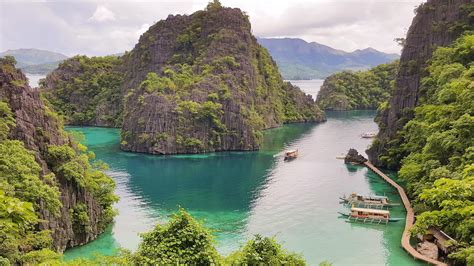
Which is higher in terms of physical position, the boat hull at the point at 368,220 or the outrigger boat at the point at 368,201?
the outrigger boat at the point at 368,201

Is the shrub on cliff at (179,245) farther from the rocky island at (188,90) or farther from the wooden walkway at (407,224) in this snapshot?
the rocky island at (188,90)

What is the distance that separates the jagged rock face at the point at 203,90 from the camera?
78.8 meters

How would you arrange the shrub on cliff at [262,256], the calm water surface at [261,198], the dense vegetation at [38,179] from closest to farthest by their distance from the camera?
1. the shrub on cliff at [262,256]
2. the dense vegetation at [38,179]
3. the calm water surface at [261,198]

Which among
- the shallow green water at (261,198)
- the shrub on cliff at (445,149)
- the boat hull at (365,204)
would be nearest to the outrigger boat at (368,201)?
the boat hull at (365,204)

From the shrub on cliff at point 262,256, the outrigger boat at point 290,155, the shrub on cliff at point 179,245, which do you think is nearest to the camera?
the shrub on cliff at point 179,245

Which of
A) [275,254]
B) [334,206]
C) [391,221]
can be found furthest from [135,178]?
[275,254]

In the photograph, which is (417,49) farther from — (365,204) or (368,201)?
(365,204)

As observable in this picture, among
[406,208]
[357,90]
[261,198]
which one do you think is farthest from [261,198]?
[357,90]

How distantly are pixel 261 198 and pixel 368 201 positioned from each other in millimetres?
10650

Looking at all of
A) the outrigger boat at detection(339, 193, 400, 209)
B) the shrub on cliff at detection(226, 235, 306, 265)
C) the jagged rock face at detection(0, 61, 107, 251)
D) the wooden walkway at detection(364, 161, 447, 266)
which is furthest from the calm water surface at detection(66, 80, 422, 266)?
the shrub on cliff at detection(226, 235, 306, 265)

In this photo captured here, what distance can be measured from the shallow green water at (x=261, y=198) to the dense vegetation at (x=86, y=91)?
2955 centimetres

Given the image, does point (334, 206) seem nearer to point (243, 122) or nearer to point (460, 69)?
point (460, 69)

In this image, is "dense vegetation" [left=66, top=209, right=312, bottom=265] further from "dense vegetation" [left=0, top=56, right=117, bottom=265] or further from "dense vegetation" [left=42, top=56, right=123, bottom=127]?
"dense vegetation" [left=42, top=56, right=123, bottom=127]

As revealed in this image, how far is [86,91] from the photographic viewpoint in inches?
4759
